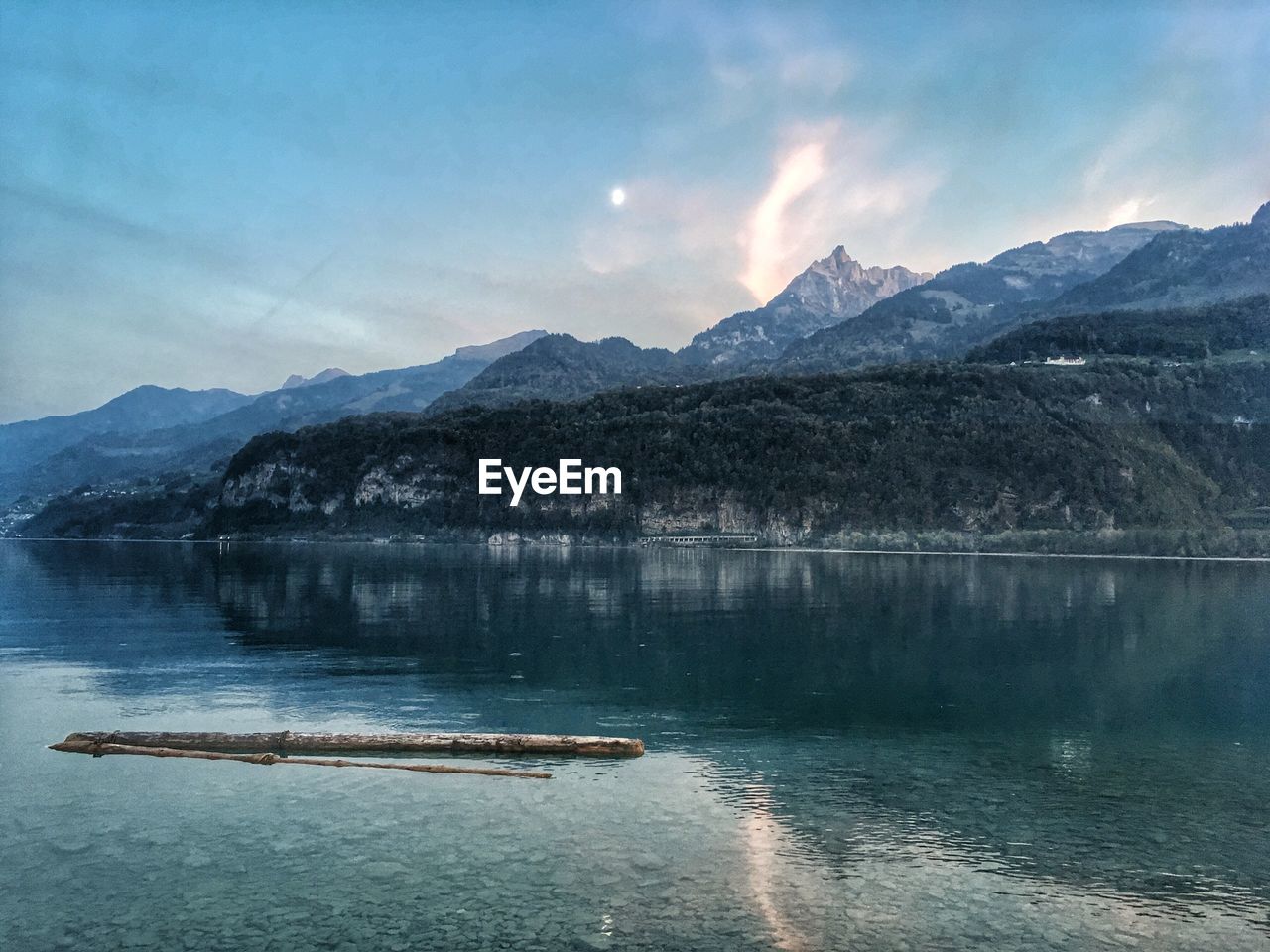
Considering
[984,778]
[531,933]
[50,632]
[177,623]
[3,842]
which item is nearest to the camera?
[531,933]

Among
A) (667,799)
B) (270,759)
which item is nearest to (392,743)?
(270,759)

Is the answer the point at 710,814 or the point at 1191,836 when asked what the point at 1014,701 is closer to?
the point at 1191,836

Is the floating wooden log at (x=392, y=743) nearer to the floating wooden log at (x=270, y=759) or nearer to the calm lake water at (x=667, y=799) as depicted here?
the floating wooden log at (x=270, y=759)

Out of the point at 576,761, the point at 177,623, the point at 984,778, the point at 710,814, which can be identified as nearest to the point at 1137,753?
the point at 984,778

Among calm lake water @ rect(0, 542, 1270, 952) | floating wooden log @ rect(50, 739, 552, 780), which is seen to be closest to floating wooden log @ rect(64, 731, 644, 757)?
floating wooden log @ rect(50, 739, 552, 780)

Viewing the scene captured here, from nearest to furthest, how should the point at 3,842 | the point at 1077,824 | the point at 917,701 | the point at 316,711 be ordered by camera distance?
the point at 3,842 → the point at 1077,824 → the point at 316,711 → the point at 917,701
